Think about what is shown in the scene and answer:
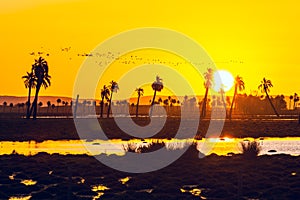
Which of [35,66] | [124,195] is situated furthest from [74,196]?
[35,66]

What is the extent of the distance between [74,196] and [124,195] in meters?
2.33

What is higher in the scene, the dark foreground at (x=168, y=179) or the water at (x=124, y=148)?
the water at (x=124, y=148)

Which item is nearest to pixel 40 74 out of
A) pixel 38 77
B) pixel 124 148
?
pixel 38 77

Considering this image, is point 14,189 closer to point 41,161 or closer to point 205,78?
point 41,161

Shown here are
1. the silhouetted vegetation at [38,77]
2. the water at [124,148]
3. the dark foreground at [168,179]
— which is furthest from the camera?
the silhouetted vegetation at [38,77]

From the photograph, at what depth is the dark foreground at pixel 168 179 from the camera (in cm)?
2825

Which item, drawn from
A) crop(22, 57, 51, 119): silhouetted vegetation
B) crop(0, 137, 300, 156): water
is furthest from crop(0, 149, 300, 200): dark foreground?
crop(22, 57, 51, 119): silhouetted vegetation

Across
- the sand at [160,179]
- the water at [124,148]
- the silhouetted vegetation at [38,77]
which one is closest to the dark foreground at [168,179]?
the sand at [160,179]

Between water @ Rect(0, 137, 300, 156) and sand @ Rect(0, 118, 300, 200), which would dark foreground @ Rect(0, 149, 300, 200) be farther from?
water @ Rect(0, 137, 300, 156)

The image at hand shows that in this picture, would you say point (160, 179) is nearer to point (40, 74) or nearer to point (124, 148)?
point (124, 148)

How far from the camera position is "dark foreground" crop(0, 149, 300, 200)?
28.2 m

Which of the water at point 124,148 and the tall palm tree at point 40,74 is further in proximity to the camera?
the tall palm tree at point 40,74

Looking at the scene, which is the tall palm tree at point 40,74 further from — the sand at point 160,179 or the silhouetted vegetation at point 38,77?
the sand at point 160,179

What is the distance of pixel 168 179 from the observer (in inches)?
1273
